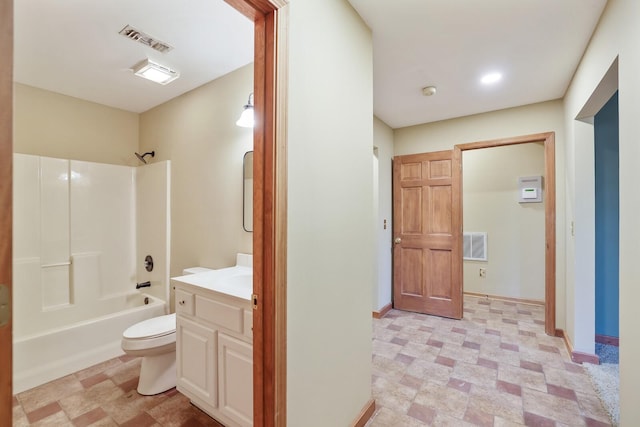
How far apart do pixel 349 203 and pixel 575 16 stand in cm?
179

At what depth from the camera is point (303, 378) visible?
1.29 meters

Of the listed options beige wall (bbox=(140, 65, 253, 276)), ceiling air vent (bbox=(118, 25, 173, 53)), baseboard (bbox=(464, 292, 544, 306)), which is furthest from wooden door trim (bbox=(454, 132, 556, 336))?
ceiling air vent (bbox=(118, 25, 173, 53))

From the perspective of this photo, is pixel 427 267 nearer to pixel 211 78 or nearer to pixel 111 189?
pixel 211 78

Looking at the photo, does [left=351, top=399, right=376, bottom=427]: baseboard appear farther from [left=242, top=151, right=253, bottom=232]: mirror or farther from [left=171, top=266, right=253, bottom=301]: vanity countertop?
[left=242, top=151, right=253, bottom=232]: mirror

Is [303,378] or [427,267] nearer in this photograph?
[303,378]

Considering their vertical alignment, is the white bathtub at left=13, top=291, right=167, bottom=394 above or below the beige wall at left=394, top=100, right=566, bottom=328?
below

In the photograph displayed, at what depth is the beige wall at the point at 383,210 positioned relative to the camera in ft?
11.6

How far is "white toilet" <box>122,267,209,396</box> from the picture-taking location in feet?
6.50

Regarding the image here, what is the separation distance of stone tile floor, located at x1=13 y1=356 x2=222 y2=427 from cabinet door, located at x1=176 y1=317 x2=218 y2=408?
183 mm

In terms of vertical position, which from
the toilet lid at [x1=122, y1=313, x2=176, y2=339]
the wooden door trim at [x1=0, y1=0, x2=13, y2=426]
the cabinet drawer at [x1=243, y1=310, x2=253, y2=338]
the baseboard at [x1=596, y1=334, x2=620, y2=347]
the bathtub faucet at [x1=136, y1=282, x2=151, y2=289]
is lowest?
the baseboard at [x1=596, y1=334, x2=620, y2=347]

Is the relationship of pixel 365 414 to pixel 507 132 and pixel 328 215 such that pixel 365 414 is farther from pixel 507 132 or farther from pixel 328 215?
pixel 507 132

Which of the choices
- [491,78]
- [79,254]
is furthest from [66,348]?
[491,78]

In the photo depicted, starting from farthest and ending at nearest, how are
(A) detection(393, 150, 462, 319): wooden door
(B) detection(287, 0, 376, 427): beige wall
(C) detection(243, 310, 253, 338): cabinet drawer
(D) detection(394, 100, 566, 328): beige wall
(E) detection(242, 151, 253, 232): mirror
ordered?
(A) detection(393, 150, 462, 319): wooden door → (D) detection(394, 100, 566, 328): beige wall → (E) detection(242, 151, 253, 232): mirror → (C) detection(243, 310, 253, 338): cabinet drawer → (B) detection(287, 0, 376, 427): beige wall

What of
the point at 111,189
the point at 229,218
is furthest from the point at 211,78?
the point at 111,189
